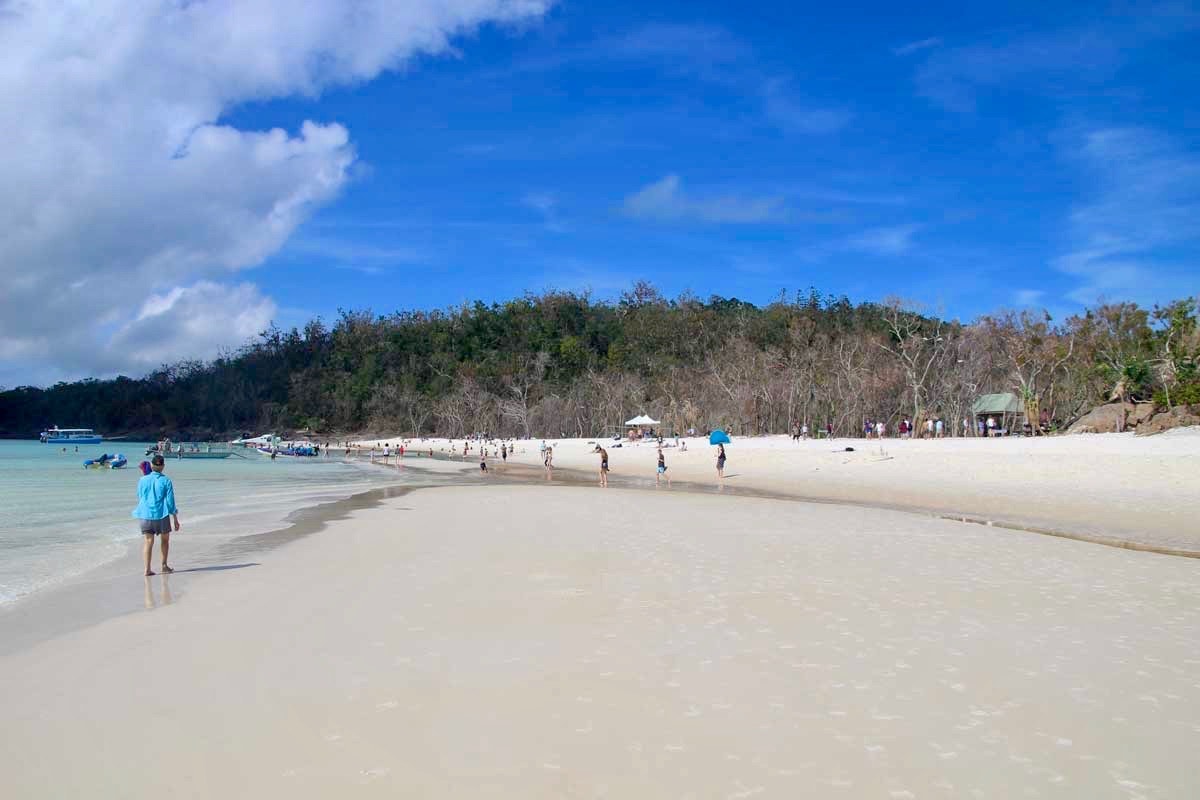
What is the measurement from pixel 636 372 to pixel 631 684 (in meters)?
73.8

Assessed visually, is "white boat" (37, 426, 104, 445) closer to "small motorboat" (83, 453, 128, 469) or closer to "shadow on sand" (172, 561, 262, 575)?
"small motorboat" (83, 453, 128, 469)

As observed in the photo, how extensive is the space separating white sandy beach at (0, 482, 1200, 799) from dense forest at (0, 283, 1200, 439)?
103 feet

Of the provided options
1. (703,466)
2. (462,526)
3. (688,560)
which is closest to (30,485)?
(462,526)

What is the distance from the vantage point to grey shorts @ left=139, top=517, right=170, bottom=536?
396 inches

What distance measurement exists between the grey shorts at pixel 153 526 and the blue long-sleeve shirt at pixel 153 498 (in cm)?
5

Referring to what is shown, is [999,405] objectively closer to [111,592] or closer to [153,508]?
[153,508]

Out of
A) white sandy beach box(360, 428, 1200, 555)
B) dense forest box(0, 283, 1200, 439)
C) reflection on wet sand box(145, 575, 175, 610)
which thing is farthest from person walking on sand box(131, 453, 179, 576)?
dense forest box(0, 283, 1200, 439)

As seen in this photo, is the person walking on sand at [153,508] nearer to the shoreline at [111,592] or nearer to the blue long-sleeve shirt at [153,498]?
the blue long-sleeve shirt at [153,498]

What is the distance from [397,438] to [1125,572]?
287 ft

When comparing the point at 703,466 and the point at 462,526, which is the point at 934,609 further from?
the point at 703,466

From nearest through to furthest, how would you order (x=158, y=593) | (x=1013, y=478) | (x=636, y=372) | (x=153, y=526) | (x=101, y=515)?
1. (x=158, y=593)
2. (x=153, y=526)
3. (x=101, y=515)
4. (x=1013, y=478)
5. (x=636, y=372)

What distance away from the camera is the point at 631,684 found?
18.1 feet

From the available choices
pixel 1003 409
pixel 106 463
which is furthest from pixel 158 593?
pixel 106 463

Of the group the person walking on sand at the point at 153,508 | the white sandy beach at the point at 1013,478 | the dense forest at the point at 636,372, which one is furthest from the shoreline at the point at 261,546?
the dense forest at the point at 636,372
